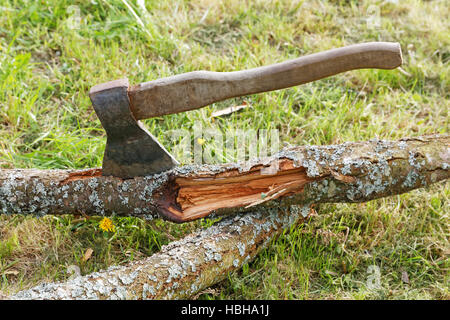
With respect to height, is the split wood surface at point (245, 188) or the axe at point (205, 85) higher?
the axe at point (205, 85)

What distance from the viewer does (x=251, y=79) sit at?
2191mm

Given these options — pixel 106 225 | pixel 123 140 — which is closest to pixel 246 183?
pixel 123 140

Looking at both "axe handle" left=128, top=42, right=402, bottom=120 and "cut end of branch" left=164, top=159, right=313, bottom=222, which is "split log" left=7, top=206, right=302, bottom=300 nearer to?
"cut end of branch" left=164, top=159, right=313, bottom=222

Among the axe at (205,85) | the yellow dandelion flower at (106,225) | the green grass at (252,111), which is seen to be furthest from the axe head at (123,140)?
the green grass at (252,111)

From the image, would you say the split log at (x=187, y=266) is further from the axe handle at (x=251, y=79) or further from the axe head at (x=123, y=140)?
the axe handle at (x=251, y=79)

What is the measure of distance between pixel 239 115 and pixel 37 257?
1.59 m

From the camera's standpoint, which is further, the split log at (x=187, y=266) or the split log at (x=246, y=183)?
the split log at (x=246, y=183)

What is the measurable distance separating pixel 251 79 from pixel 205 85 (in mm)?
224

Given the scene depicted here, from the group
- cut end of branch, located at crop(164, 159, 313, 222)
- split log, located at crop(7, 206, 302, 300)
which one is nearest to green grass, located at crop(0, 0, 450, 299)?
split log, located at crop(7, 206, 302, 300)

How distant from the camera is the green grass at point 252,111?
2.44 meters

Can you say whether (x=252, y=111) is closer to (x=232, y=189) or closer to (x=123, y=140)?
(x=232, y=189)

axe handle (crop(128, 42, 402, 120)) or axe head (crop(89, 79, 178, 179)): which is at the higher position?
axe handle (crop(128, 42, 402, 120))

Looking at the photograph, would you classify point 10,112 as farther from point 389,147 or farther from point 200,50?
point 389,147

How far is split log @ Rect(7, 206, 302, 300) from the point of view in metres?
1.93
